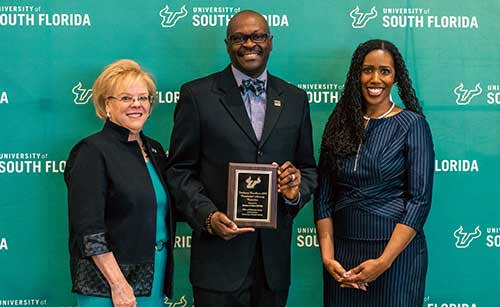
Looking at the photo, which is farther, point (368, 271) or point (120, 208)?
Result: point (368, 271)

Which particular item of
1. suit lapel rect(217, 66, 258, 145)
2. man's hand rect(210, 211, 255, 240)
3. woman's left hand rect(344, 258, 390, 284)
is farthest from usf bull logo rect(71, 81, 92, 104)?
woman's left hand rect(344, 258, 390, 284)

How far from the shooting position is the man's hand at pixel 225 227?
2.18 meters

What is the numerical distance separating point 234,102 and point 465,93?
150 cm

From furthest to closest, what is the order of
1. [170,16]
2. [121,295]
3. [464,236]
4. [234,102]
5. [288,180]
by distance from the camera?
[464,236] < [170,16] < [234,102] < [288,180] < [121,295]

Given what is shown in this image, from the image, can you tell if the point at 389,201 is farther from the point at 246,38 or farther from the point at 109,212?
the point at 109,212

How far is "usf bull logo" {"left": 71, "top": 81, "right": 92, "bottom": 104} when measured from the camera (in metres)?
3.13

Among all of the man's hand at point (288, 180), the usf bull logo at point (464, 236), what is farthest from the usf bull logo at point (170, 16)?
the usf bull logo at point (464, 236)

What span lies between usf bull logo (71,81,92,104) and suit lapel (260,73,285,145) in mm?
1137

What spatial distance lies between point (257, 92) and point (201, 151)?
322mm

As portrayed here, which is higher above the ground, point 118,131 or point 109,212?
point 118,131

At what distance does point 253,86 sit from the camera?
93.9 inches

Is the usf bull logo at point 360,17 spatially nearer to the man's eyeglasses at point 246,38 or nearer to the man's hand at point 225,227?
the man's eyeglasses at point 246,38

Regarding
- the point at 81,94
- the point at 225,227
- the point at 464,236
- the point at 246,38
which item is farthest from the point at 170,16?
the point at 464,236

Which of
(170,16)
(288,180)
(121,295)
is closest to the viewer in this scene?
(121,295)
